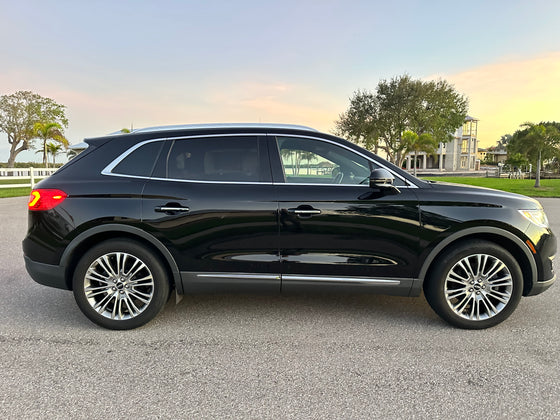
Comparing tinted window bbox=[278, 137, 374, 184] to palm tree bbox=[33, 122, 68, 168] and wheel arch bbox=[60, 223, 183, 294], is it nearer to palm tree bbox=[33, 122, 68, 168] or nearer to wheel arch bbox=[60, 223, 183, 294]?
wheel arch bbox=[60, 223, 183, 294]

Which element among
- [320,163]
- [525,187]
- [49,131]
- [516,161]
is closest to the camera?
[320,163]

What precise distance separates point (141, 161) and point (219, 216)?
37.4 inches

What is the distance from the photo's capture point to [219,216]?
130 inches

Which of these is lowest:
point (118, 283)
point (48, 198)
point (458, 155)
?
point (118, 283)

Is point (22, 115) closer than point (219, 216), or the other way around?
point (219, 216)

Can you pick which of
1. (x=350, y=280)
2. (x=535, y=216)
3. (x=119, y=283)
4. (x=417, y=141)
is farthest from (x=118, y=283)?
(x=417, y=141)

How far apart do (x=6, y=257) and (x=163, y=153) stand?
4.38m

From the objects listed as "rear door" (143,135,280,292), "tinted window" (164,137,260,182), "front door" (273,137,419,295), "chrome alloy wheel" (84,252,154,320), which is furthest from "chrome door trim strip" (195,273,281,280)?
"tinted window" (164,137,260,182)

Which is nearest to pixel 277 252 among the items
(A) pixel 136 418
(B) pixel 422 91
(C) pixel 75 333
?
(A) pixel 136 418

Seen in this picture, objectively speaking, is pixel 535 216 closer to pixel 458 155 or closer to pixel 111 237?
pixel 111 237

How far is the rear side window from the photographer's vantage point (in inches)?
136

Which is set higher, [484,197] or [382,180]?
[382,180]

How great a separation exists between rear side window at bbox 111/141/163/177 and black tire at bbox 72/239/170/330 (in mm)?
656

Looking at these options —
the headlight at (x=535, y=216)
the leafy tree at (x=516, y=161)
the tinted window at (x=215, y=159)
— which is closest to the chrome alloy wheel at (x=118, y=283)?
the tinted window at (x=215, y=159)
